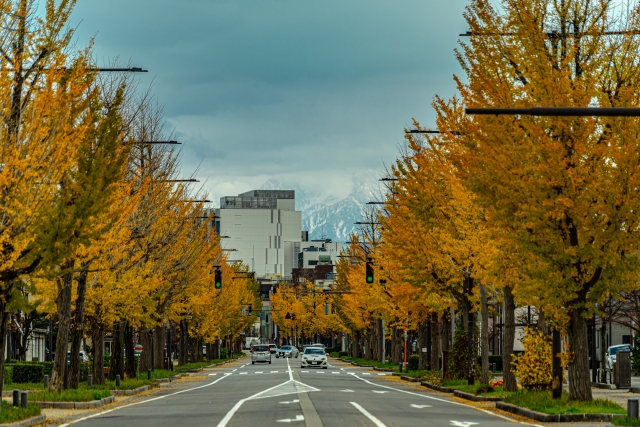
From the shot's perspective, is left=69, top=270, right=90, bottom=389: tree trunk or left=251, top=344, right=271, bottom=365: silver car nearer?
left=69, top=270, right=90, bottom=389: tree trunk

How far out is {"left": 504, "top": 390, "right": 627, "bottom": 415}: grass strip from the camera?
22.1 m

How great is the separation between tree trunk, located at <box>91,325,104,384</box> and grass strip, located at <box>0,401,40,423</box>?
13271 mm

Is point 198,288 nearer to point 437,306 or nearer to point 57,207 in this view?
point 437,306

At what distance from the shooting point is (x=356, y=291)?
7431 centimetres

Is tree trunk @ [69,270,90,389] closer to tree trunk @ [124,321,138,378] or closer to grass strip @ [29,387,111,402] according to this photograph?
grass strip @ [29,387,111,402]

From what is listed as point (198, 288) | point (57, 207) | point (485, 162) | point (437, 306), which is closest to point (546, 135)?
point (485, 162)

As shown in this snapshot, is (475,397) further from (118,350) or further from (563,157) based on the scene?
(118,350)

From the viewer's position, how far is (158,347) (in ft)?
193

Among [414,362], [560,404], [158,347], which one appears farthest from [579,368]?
[414,362]

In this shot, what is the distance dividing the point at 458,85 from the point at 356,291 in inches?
1875

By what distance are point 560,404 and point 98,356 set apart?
19.4 m

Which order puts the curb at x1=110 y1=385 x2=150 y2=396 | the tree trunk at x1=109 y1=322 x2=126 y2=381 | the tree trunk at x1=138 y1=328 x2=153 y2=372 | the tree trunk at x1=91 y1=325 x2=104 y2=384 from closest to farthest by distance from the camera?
the curb at x1=110 y1=385 x2=150 y2=396 → the tree trunk at x1=91 y1=325 x2=104 y2=384 → the tree trunk at x1=109 y1=322 x2=126 y2=381 → the tree trunk at x1=138 y1=328 x2=153 y2=372

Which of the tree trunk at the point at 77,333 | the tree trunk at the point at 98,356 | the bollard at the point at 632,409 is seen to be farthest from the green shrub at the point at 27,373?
the bollard at the point at 632,409

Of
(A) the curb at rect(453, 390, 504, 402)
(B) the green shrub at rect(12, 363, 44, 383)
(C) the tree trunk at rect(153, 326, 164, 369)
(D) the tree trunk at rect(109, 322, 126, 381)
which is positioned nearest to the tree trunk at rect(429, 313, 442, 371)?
(C) the tree trunk at rect(153, 326, 164, 369)
